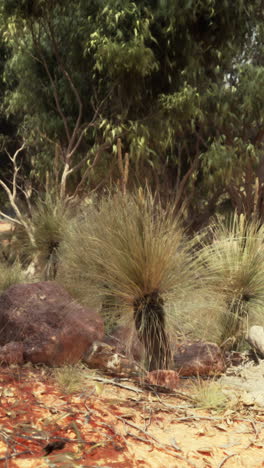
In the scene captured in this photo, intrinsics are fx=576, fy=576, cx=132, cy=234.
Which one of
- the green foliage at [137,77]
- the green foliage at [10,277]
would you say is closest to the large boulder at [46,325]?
the green foliage at [10,277]

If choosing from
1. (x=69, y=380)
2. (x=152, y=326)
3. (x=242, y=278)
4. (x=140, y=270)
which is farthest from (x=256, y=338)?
(x=69, y=380)

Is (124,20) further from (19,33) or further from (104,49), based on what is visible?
(19,33)

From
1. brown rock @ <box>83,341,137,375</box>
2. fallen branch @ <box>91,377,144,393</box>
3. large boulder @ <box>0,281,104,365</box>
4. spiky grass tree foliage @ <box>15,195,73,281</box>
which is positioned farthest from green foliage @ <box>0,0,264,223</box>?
fallen branch @ <box>91,377,144,393</box>

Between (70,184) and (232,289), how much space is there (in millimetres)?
5445

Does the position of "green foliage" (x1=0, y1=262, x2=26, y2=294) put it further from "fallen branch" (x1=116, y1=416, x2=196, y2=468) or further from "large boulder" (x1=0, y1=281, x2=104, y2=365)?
"fallen branch" (x1=116, y1=416, x2=196, y2=468)

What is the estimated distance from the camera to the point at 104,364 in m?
4.49

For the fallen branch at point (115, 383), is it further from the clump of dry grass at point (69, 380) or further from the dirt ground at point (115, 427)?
the clump of dry grass at point (69, 380)

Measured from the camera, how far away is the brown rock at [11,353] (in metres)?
4.25

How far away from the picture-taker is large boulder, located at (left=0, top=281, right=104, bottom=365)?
176 inches

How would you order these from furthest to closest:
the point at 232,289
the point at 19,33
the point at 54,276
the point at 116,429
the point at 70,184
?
1. the point at 70,184
2. the point at 19,33
3. the point at 54,276
4. the point at 232,289
5. the point at 116,429

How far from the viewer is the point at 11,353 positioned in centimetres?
428

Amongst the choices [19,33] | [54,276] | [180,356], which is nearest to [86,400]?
[180,356]

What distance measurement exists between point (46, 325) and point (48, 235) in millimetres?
1871

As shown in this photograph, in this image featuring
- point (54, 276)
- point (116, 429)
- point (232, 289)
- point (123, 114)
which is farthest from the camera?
point (123, 114)
